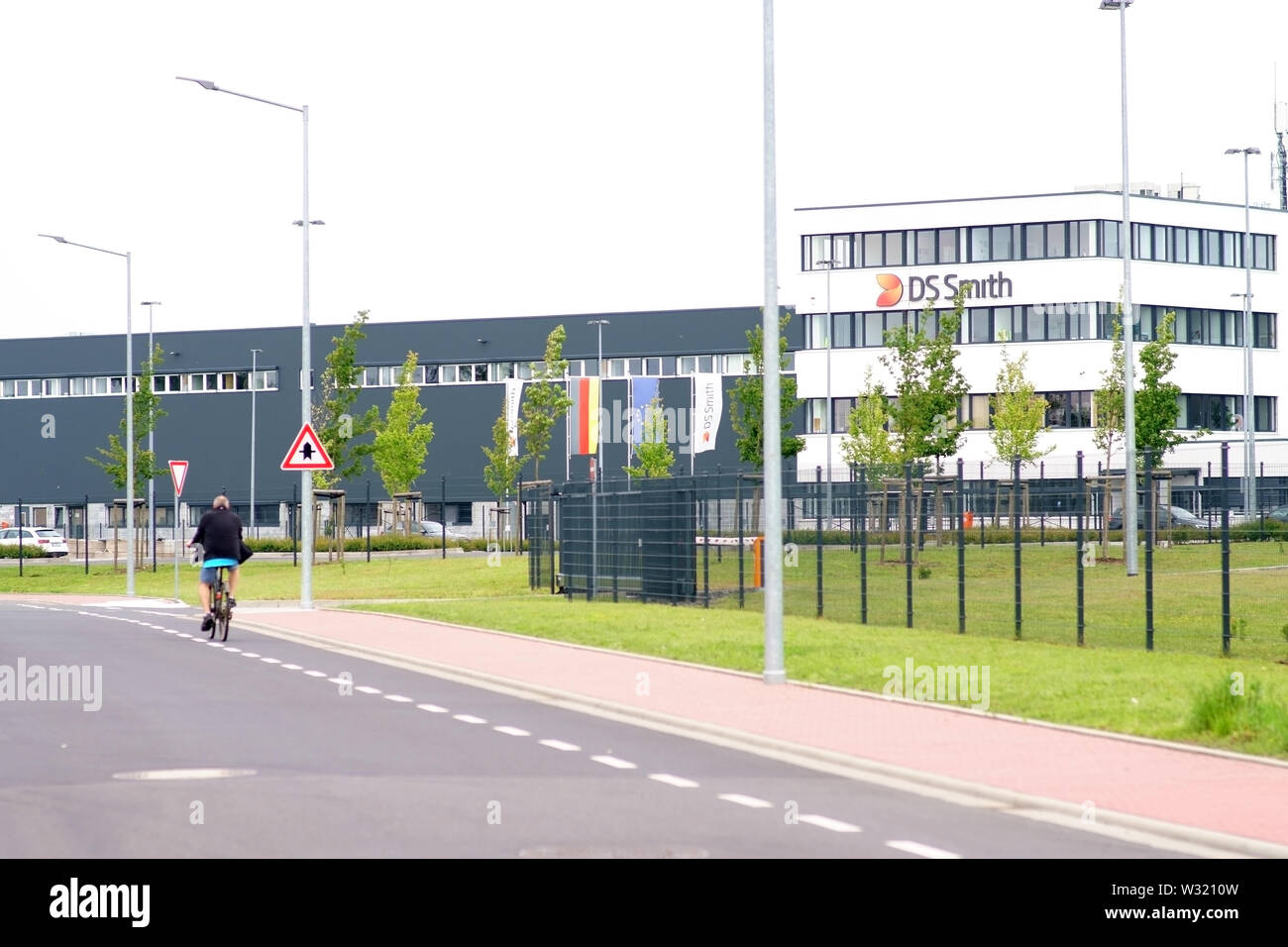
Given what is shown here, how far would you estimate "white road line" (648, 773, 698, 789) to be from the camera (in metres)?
11.7

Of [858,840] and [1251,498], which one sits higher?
[1251,498]

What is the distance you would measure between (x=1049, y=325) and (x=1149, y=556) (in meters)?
56.4

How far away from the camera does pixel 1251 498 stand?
70.5 feet

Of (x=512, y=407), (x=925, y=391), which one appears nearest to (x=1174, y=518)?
(x=925, y=391)

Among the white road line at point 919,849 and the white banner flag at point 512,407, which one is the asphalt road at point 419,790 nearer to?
the white road line at point 919,849

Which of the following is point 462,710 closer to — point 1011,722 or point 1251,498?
→ point 1011,722

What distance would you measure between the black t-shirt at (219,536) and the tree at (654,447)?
4997cm

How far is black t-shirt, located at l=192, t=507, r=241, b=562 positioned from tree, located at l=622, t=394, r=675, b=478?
4997 cm

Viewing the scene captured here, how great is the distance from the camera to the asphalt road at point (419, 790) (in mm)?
9359

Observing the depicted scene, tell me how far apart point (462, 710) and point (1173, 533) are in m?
10.5

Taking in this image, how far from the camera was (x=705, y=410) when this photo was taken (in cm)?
7606

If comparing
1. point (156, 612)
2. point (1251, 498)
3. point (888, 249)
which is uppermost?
point (888, 249)

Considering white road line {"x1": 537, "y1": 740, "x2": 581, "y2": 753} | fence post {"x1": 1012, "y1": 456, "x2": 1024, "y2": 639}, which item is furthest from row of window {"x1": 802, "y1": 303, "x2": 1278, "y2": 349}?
white road line {"x1": 537, "y1": 740, "x2": 581, "y2": 753}
